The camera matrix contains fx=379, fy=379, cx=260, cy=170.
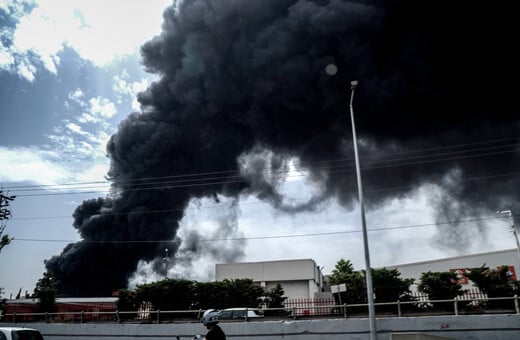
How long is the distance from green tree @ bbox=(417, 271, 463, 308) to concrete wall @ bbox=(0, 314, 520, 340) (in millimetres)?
1953

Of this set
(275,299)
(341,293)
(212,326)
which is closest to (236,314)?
(275,299)

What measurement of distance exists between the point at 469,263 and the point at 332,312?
87.3 ft

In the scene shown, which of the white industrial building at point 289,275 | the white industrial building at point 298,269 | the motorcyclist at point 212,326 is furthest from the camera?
the white industrial building at point 289,275

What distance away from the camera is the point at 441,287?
17.9 meters

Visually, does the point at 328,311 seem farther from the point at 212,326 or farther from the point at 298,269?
the point at 298,269

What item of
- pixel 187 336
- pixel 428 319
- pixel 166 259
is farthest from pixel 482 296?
pixel 166 259

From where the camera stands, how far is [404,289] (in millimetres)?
19156

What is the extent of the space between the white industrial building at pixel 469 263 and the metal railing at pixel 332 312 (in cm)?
1719

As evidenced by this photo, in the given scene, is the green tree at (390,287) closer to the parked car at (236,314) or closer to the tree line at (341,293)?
the tree line at (341,293)

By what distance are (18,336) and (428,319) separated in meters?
15.1

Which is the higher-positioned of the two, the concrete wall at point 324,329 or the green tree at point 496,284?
the green tree at point 496,284

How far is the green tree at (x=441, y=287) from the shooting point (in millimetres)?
17641

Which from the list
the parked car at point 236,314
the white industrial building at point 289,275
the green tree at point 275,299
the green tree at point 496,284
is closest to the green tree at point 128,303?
the parked car at point 236,314

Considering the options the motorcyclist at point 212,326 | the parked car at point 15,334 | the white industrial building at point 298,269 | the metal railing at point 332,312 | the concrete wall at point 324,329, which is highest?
the white industrial building at point 298,269
